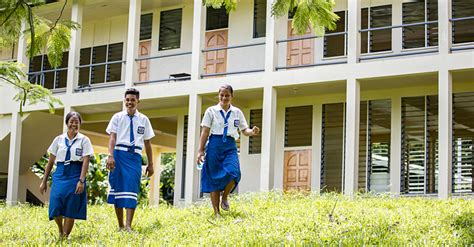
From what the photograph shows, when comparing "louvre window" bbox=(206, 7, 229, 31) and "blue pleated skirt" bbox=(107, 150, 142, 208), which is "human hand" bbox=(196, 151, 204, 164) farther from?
"louvre window" bbox=(206, 7, 229, 31)

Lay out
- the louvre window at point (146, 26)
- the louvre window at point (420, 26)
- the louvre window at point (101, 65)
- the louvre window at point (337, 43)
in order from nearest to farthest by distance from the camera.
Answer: the louvre window at point (420, 26) → the louvre window at point (337, 43) → the louvre window at point (146, 26) → the louvre window at point (101, 65)

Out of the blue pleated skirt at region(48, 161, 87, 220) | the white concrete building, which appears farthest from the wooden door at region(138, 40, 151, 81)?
the blue pleated skirt at region(48, 161, 87, 220)

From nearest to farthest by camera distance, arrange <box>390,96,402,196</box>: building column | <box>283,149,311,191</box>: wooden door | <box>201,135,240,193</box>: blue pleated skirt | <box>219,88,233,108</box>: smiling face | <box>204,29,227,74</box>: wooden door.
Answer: <box>201,135,240,193</box>: blue pleated skirt, <box>219,88,233,108</box>: smiling face, <box>390,96,402,196</box>: building column, <box>283,149,311,191</box>: wooden door, <box>204,29,227,74</box>: wooden door

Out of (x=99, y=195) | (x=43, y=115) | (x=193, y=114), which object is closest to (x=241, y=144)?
(x=193, y=114)

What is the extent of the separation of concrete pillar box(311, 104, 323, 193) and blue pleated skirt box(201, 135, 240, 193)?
711 centimetres

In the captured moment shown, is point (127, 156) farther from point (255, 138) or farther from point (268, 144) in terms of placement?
point (255, 138)

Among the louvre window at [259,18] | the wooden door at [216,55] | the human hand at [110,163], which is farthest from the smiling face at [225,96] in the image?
the wooden door at [216,55]

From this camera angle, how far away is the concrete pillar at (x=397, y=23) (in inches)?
678

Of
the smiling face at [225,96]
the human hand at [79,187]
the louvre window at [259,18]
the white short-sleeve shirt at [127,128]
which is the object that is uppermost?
the louvre window at [259,18]

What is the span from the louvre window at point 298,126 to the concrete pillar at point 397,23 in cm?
232

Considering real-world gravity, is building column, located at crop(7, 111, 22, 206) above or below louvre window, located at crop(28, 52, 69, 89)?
below

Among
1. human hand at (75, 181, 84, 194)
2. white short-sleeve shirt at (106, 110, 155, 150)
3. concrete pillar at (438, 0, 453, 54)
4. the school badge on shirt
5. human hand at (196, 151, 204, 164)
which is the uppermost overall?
concrete pillar at (438, 0, 453, 54)

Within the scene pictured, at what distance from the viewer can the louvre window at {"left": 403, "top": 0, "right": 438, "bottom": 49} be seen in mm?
16922

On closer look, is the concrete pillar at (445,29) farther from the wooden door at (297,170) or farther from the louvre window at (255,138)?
the louvre window at (255,138)
